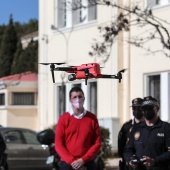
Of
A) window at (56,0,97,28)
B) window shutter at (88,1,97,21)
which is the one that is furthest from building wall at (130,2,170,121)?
window at (56,0,97,28)

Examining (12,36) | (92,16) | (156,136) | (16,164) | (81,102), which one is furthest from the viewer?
(12,36)

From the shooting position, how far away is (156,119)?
25.8 ft

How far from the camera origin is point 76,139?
867cm

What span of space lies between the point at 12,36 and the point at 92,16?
19.8 m

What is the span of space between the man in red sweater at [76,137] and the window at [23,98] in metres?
21.1

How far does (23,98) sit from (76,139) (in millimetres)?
21485

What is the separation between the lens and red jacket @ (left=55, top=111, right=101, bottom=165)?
864cm

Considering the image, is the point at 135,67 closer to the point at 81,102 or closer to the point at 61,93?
the point at 61,93

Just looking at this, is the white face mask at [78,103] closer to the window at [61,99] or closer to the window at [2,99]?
the window at [61,99]

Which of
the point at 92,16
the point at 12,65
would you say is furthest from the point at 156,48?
the point at 12,65

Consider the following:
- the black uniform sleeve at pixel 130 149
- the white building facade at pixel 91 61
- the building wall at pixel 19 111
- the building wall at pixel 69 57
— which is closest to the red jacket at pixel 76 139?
the black uniform sleeve at pixel 130 149

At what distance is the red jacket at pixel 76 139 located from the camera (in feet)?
28.3

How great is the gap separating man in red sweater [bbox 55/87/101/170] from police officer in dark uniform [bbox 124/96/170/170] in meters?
0.88

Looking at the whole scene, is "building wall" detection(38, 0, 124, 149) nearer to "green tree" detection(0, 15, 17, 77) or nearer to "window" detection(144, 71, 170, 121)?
"window" detection(144, 71, 170, 121)
